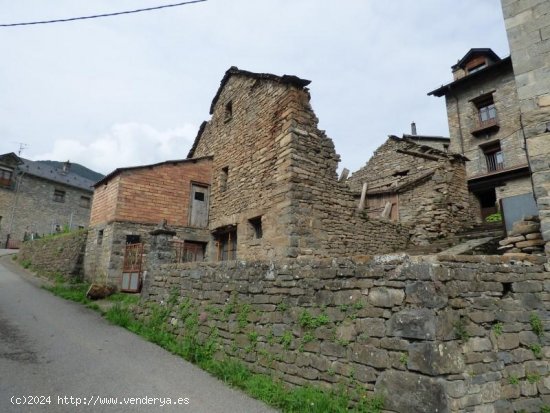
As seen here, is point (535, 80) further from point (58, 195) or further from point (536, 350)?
point (58, 195)

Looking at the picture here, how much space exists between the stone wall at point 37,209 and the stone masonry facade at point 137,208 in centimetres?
2104

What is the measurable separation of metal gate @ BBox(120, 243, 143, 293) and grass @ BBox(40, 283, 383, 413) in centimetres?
177

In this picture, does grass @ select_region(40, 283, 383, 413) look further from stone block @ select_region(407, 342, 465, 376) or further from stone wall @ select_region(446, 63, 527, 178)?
stone wall @ select_region(446, 63, 527, 178)

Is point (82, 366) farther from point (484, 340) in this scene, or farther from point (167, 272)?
point (484, 340)

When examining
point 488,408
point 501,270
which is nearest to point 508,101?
point 501,270

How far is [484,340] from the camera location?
3.36m

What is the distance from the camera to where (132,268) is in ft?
34.0

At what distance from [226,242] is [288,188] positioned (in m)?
4.35

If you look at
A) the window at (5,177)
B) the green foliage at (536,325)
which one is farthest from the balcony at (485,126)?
the window at (5,177)

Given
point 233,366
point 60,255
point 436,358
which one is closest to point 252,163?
point 233,366

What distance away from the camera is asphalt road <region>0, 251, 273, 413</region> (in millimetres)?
3621

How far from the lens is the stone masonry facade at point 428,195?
10.5 m

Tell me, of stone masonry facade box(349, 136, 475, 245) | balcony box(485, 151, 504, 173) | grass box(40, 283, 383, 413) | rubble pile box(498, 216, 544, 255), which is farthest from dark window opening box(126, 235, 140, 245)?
balcony box(485, 151, 504, 173)

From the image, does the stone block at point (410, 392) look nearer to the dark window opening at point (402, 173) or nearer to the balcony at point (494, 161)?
the dark window opening at point (402, 173)
